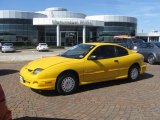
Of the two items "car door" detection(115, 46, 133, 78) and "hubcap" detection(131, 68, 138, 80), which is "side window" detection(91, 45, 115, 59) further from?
"hubcap" detection(131, 68, 138, 80)

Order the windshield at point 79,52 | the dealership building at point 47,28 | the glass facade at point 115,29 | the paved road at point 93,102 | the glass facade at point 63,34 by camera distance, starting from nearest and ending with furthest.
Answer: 1. the paved road at point 93,102
2. the windshield at point 79,52
3. the dealership building at point 47,28
4. the glass facade at point 63,34
5. the glass facade at point 115,29

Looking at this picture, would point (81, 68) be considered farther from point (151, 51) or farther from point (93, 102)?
point (151, 51)

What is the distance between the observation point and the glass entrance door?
68.9 m

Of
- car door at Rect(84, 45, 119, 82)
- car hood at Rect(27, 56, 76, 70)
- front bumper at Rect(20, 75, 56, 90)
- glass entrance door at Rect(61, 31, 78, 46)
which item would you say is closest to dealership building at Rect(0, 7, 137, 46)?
glass entrance door at Rect(61, 31, 78, 46)

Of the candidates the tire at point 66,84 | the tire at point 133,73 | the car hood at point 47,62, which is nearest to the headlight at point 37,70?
the car hood at point 47,62

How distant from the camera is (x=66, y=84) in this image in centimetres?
935

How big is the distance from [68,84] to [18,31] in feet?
190

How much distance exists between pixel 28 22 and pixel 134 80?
191 feet

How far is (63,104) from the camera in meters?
8.07

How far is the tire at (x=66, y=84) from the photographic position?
30.2 ft

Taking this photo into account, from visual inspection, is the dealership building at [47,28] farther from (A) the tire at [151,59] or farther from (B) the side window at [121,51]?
(B) the side window at [121,51]

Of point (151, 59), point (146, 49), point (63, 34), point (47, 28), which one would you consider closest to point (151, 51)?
point (151, 59)

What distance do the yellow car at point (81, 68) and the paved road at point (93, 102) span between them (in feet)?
1.06

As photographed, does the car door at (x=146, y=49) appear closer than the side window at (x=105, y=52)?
No
